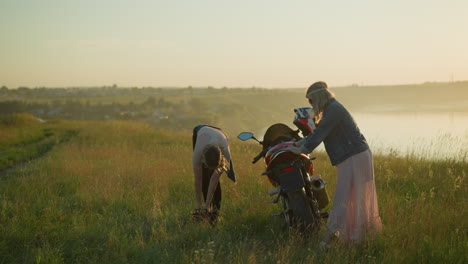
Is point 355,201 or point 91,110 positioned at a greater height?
point 91,110

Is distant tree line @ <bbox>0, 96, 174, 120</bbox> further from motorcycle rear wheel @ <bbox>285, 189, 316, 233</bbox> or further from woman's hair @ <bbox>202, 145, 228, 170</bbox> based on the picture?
motorcycle rear wheel @ <bbox>285, 189, 316, 233</bbox>

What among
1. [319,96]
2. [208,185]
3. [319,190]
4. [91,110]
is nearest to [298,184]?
[319,190]

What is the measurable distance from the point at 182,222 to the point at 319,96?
8.70 feet

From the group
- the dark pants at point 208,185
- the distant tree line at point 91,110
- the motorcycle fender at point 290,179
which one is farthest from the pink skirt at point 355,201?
the distant tree line at point 91,110

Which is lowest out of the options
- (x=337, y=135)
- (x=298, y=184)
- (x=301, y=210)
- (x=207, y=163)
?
(x=301, y=210)

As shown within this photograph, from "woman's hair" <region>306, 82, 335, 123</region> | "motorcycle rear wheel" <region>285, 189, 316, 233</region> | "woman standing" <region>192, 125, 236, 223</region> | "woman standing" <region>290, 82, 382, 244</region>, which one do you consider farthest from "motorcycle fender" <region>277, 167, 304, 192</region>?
"woman standing" <region>192, 125, 236, 223</region>

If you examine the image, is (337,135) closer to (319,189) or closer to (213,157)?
(319,189)

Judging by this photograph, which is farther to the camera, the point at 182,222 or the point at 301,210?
the point at 182,222

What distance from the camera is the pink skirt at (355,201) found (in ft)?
13.0

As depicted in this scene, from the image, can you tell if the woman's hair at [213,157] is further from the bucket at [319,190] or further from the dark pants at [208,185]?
the bucket at [319,190]

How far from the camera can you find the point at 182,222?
198 inches

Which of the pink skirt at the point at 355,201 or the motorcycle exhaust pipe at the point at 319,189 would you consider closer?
the pink skirt at the point at 355,201

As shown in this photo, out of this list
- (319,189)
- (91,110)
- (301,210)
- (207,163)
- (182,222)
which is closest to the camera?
(301,210)

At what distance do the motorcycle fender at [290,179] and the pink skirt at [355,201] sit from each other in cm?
47
